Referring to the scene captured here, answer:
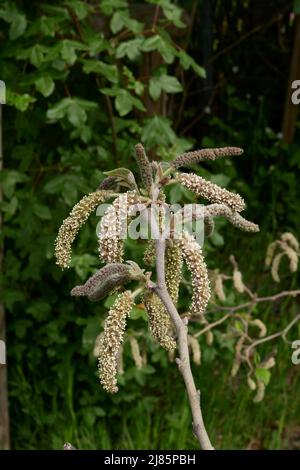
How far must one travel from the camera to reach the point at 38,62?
7.79 feet

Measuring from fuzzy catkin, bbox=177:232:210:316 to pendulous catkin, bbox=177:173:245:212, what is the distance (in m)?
0.06

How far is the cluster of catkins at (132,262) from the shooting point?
79cm

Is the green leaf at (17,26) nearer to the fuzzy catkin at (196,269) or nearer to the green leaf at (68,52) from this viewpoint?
the green leaf at (68,52)

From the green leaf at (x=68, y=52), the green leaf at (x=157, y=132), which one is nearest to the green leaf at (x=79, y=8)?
the green leaf at (x=68, y=52)

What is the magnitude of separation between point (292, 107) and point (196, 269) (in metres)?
3.88

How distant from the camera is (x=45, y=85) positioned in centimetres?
240

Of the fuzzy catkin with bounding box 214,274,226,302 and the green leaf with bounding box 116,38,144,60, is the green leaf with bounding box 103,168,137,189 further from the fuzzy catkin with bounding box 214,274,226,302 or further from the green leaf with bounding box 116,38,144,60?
the green leaf with bounding box 116,38,144,60

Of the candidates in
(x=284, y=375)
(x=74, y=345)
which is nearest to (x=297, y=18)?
(x=284, y=375)

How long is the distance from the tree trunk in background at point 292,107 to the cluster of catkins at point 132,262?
3768 mm

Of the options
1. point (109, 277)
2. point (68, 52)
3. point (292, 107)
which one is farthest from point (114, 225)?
point (292, 107)

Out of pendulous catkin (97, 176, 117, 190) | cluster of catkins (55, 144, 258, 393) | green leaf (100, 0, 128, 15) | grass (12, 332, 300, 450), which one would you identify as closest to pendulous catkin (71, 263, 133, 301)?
cluster of catkins (55, 144, 258, 393)

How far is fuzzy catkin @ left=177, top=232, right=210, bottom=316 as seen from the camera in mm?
785

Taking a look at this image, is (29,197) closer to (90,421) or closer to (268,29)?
(90,421)

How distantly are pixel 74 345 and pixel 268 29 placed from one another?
2836mm
